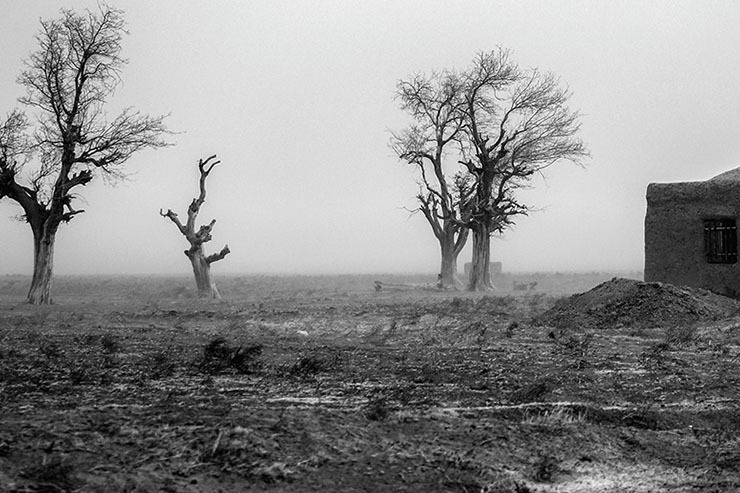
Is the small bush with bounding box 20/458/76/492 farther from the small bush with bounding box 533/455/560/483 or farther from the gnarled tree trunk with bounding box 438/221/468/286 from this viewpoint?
the gnarled tree trunk with bounding box 438/221/468/286

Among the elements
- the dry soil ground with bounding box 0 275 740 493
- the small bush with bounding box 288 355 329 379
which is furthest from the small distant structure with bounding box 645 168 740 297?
the small bush with bounding box 288 355 329 379

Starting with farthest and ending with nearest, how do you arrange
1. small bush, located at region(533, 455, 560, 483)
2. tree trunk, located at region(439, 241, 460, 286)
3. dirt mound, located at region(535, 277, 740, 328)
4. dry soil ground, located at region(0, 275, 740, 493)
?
tree trunk, located at region(439, 241, 460, 286), dirt mound, located at region(535, 277, 740, 328), small bush, located at region(533, 455, 560, 483), dry soil ground, located at region(0, 275, 740, 493)

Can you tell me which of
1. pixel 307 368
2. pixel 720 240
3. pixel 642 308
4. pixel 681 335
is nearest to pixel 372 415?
pixel 307 368

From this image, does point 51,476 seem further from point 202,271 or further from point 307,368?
point 202,271

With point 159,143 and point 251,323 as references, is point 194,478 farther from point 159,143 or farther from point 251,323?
point 159,143

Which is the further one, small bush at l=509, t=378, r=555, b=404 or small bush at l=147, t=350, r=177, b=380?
small bush at l=147, t=350, r=177, b=380

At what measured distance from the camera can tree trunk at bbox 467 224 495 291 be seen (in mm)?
35875

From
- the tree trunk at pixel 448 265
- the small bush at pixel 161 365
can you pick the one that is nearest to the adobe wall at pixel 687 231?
the small bush at pixel 161 365

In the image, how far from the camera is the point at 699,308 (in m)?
16.4

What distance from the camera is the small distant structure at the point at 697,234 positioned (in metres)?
19.6

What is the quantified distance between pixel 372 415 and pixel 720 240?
17.1 m

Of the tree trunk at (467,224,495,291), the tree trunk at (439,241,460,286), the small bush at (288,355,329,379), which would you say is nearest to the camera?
the small bush at (288,355,329,379)

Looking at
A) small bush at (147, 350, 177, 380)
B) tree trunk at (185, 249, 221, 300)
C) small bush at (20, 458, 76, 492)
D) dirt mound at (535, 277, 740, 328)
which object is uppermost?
tree trunk at (185, 249, 221, 300)

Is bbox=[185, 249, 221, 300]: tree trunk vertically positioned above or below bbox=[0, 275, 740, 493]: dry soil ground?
above
